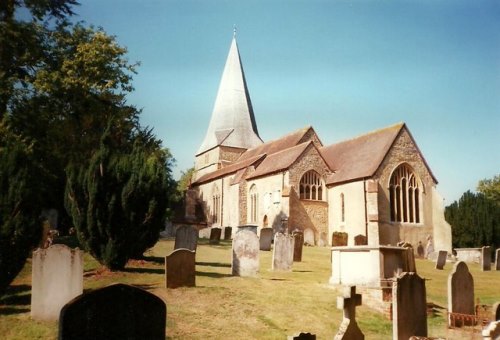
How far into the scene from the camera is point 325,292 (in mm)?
10695

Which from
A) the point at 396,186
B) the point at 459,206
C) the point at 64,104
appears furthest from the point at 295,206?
the point at 64,104

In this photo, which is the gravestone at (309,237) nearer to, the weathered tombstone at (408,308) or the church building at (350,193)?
the church building at (350,193)

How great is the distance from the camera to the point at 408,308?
7230 millimetres

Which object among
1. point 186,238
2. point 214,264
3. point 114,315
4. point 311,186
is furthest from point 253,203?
point 114,315

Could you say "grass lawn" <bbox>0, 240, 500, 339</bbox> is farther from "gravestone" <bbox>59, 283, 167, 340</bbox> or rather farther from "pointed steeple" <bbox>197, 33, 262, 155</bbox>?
"pointed steeple" <bbox>197, 33, 262, 155</bbox>

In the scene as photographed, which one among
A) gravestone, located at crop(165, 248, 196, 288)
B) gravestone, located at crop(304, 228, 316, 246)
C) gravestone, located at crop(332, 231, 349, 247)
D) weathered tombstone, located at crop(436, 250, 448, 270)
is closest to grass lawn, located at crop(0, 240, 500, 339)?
gravestone, located at crop(165, 248, 196, 288)

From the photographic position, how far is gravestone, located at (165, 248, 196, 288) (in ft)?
32.6

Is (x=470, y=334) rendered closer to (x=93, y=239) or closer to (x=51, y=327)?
(x=51, y=327)

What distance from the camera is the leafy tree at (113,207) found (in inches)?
457

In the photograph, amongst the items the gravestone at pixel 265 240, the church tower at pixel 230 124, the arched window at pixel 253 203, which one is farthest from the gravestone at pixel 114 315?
the church tower at pixel 230 124

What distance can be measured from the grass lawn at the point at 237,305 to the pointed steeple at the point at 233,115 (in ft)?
117

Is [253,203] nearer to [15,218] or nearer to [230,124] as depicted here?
[230,124]

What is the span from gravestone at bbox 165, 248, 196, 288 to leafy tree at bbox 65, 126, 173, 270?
2310mm

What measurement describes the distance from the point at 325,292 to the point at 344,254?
1117mm
